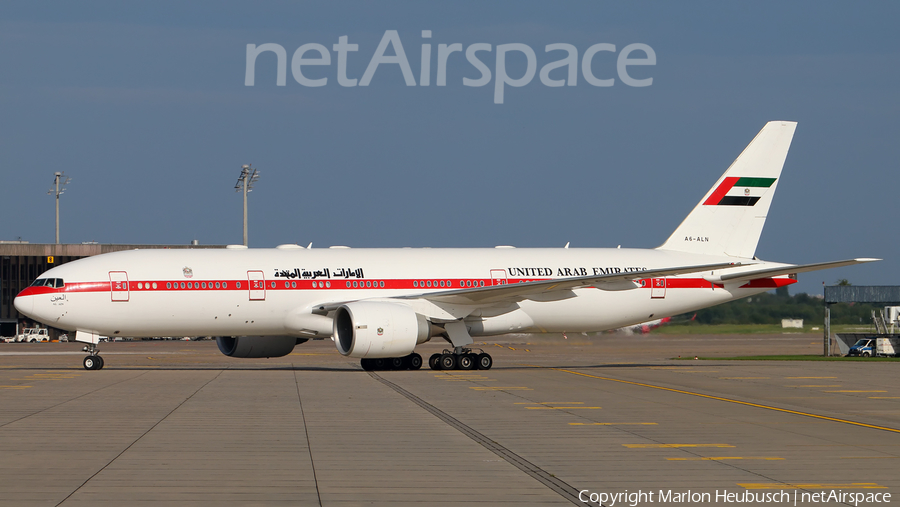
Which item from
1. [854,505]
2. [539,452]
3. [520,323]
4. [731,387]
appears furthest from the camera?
[520,323]

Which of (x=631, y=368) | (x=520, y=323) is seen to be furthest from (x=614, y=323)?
(x=520, y=323)

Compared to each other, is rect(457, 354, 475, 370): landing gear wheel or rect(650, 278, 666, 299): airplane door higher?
rect(650, 278, 666, 299): airplane door

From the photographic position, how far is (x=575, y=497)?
828 centimetres

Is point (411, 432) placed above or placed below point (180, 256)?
below

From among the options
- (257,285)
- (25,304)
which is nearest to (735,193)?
(257,285)

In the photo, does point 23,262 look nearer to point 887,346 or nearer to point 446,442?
point 887,346

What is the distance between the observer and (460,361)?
90.4 ft

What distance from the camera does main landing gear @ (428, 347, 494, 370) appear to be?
27.4m

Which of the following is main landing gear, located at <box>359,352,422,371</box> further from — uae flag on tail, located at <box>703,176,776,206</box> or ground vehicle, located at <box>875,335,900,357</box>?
ground vehicle, located at <box>875,335,900,357</box>

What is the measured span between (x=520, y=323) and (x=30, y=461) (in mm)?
19769

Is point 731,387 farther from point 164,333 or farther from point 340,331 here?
point 164,333

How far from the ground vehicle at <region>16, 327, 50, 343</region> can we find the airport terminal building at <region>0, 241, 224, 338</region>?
3435mm

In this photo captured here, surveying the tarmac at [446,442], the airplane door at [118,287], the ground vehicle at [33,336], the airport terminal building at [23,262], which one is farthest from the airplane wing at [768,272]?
the ground vehicle at [33,336]

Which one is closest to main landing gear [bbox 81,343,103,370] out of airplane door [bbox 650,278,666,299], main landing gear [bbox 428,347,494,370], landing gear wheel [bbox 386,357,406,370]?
landing gear wheel [bbox 386,357,406,370]
